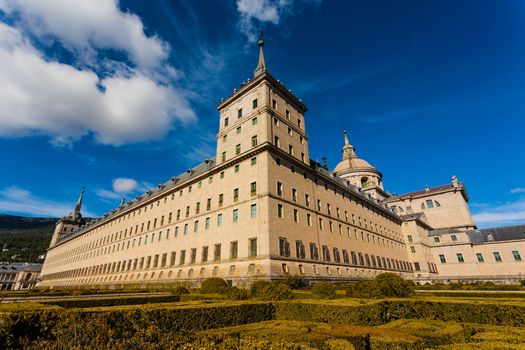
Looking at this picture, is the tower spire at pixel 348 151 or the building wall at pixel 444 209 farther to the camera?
the tower spire at pixel 348 151

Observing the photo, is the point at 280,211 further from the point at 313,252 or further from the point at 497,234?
the point at 497,234

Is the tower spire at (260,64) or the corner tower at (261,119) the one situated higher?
the tower spire at (260,64)

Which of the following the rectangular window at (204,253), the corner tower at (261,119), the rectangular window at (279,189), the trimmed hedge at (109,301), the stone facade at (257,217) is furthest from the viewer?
the corner tower at (261,119)

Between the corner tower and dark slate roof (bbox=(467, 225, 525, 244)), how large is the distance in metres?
50.2

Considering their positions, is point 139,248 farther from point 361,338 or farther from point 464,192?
point 464,192

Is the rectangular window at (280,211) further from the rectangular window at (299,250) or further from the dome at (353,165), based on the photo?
the dome at (353,165)

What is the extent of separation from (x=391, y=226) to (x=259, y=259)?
147 ft

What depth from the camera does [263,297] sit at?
52.5ft

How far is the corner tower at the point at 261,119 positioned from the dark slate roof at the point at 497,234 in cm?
5021

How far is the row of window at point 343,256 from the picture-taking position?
29.0m

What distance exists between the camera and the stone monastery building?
1177 inches

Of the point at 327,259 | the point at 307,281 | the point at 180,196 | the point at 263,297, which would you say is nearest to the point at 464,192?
the point at 327,259

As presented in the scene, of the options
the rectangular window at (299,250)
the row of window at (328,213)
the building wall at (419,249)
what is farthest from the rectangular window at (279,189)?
the building wall at (419,249)

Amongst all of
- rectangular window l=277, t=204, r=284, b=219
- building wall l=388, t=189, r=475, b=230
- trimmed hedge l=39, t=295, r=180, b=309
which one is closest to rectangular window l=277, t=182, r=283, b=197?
rectangular window l=277, t=204, r=284, b=219
